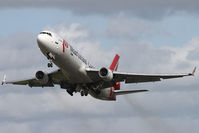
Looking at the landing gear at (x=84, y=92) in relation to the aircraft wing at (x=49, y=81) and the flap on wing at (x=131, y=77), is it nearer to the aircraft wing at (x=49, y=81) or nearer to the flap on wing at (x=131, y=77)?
the flap on wing at (x=131, y=77)

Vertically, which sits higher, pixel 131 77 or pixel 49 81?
pixel 131 77

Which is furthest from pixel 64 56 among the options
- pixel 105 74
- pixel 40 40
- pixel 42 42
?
pixel 105 74

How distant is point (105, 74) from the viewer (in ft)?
187

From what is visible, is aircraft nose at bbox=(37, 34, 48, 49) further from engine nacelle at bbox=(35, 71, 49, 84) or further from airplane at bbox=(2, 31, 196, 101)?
engine nacelle at bbox=(35, 71, 49, 84)

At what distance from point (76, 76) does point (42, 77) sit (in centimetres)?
478

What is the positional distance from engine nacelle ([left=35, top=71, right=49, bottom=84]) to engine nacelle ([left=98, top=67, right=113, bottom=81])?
6859 mm

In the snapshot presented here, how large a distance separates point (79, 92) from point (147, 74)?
338 inches

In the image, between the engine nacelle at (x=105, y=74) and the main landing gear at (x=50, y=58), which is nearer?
the main landing gear at (x=50, y=58)

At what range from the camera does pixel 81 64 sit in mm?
56844

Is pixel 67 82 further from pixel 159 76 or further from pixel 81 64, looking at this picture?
pixel 159 76

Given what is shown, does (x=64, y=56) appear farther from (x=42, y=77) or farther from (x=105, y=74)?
(x=42, y=77)

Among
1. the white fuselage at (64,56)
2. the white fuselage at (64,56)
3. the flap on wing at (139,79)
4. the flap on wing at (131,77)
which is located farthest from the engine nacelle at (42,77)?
the flap on wing at (139,79)

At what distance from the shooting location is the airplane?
53.7m

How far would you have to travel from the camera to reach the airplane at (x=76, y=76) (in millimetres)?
A: 53662
